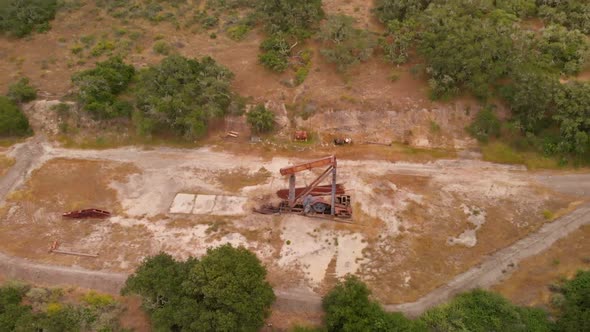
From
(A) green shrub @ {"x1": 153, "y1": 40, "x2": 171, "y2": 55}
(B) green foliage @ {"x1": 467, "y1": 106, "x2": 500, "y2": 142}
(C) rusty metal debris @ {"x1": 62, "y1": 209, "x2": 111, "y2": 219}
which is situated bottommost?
(C) rusty metal debris @ {"x1": 62, "y1": 209, "x2": 111, "y2": 219}

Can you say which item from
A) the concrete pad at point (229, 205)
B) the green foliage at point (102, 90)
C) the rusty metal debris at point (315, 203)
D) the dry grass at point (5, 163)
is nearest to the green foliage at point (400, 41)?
the rusty metal debris at point (315, 203)

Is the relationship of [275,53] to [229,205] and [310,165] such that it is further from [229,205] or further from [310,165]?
[310,165]

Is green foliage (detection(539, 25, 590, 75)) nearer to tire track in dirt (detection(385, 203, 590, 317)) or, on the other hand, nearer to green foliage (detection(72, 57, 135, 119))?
tire track in dirt (detection(385, 203, 590, 317))

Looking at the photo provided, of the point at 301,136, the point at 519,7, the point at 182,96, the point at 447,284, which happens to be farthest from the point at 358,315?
the point at 519,7

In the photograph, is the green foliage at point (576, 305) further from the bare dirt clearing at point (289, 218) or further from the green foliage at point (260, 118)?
the green foliage at point (260, 118)

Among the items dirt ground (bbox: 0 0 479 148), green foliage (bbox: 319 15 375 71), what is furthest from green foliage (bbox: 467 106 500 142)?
green foliage (bbox: 319 15 375 71)

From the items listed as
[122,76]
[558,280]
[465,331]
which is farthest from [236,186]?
[558,280]

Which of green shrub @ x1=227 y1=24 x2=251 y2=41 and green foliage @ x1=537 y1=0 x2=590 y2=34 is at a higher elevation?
green foliage @ x1=537 y1=0 x2=590 y2=34
